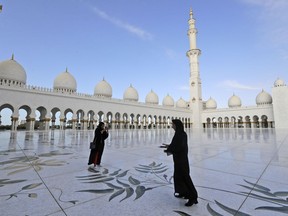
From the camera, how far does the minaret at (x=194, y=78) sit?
32656 millimetres

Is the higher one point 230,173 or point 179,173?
point 179,173

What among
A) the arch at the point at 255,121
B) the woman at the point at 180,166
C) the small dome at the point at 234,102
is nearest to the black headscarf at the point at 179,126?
the woman at the point at 180,166

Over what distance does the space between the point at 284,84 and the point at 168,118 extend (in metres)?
19.5

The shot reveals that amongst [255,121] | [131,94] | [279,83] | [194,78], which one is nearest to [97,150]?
[131,94]

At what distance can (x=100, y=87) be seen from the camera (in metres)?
27.0

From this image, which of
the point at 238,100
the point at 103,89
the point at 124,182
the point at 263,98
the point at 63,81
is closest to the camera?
the point at 124,182

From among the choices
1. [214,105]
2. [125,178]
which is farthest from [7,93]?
[214,105]

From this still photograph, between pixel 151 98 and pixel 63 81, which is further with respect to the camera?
pixel 151 98

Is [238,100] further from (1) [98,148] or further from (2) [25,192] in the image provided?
(2) [25,192]

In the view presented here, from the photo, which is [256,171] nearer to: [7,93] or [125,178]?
[125,178]

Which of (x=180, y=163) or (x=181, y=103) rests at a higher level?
(x=181, y=103)

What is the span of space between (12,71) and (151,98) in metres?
22.3

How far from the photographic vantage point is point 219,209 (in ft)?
4.76

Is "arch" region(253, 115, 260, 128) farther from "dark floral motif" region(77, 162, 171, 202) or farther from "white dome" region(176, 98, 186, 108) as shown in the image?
"dark floral motif" region(77, 162, 171, 202)
